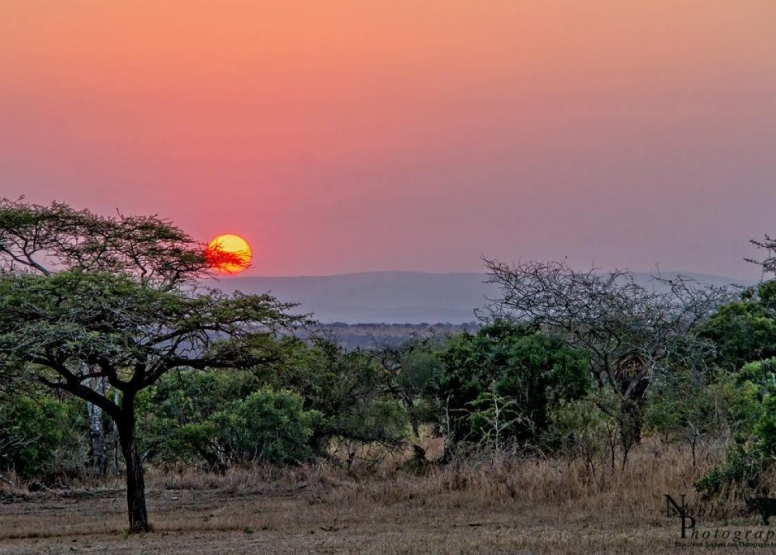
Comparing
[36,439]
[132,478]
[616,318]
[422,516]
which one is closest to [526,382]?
[616,318]

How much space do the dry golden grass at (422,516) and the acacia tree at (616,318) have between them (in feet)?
10.2

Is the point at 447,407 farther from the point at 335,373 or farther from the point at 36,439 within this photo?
the point at 36,439

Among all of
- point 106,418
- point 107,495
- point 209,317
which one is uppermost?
point 209,317

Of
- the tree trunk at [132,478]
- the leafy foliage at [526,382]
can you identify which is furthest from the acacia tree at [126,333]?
the leafy foliage at [526,382]

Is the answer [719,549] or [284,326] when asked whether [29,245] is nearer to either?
[284,326]

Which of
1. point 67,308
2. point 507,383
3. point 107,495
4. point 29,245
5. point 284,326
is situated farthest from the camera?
point 29,245

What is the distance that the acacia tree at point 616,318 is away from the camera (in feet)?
75.2

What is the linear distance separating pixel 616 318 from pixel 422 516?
8198 millimetres

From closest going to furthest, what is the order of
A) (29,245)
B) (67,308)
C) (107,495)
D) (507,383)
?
(67,308), (507,383), (107,495), (29,245)

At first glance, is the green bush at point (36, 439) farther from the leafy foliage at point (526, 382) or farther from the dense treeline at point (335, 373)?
the leafy foliage at point (526, 382)

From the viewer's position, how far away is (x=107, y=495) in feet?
83.1

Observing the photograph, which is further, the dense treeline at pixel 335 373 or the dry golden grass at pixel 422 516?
the dense treeline at pixel 335 373

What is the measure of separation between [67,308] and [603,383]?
Result: 13.8 metres

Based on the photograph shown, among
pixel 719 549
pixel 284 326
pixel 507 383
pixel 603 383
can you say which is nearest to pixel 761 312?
pixel 603 383
